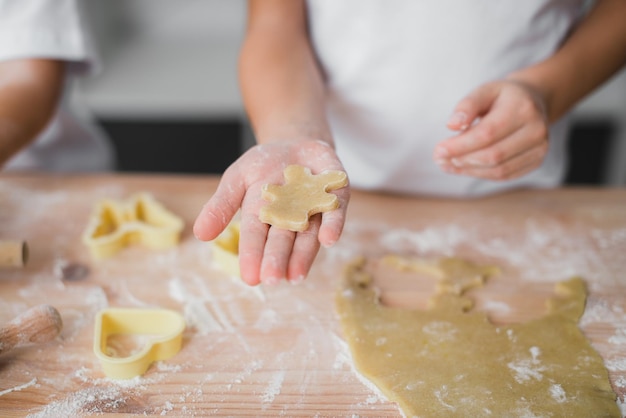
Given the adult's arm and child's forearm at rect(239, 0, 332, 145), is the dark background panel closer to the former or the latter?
child's forearm at rect(239, 0, 332, 145)

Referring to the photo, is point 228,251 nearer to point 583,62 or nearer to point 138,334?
point 138,334

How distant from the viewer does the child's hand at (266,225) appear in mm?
824

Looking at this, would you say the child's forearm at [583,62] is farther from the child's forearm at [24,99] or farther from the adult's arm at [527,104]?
the child's forearm at [24,99]

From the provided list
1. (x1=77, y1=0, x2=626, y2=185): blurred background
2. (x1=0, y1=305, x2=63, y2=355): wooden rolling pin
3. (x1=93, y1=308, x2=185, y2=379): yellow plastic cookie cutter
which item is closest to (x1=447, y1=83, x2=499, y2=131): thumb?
A: (x1=93, y1=308, x2=185, y2=379): yellow plastic cookie cutter

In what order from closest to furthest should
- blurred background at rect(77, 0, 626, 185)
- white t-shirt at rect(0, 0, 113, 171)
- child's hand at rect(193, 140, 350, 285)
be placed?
child's hand at rect(193, 140, 350, 285), white t-shirt at rect(0, 0, 113, 171), blurred background at rect(77, 0, 626, 185)

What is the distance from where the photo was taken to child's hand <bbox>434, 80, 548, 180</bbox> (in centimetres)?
107

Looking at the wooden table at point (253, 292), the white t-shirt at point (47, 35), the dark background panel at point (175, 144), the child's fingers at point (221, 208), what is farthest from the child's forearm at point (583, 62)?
the dark background panel at point (175, 144)

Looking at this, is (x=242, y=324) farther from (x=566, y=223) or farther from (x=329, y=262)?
(x=566, y=223)

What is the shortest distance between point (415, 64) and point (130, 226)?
69 centimetres

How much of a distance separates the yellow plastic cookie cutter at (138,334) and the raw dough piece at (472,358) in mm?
277

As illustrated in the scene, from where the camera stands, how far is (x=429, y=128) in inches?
53.5

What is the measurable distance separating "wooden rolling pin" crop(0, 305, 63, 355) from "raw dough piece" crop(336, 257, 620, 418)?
457 mm

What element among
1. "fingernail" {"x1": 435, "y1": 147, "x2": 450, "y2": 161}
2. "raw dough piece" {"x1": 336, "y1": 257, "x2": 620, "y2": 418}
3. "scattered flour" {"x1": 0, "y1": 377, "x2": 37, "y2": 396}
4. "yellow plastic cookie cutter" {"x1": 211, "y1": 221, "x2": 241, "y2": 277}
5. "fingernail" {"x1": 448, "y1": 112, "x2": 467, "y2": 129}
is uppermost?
"fingernail" {"x1": 448, "y1": 112, "x2": 467, "y2": 129}

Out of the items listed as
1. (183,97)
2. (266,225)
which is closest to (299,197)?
(266,225)
